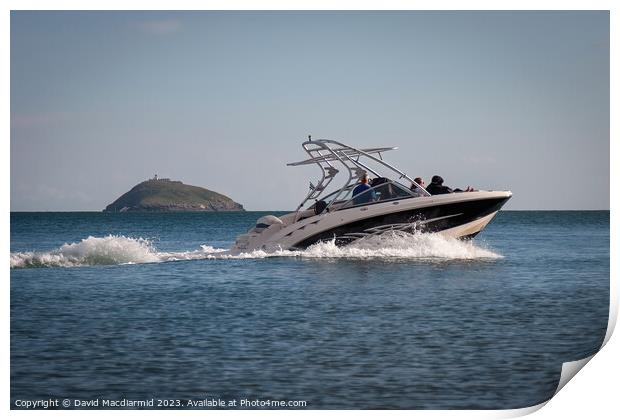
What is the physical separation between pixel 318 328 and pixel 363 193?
22.0ft

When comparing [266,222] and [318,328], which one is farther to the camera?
[266,222]

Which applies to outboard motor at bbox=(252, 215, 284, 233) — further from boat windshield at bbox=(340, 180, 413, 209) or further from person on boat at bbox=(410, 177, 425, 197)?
person on boat at bbox=(410, 177, 425, 197)

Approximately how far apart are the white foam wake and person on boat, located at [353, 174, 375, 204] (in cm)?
79

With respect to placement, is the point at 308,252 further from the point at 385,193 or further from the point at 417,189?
the point at 417,189

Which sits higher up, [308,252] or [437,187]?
[437,187]

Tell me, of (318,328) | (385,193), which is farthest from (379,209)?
(318,328)

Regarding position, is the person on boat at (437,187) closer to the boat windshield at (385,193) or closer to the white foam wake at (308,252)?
the boat windshield at (385,193)

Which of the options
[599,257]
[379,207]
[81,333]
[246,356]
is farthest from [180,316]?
[599,257]

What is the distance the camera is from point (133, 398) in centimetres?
827

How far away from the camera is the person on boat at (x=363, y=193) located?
17547 mm

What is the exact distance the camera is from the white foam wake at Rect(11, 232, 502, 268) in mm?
17875

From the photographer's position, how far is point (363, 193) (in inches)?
690

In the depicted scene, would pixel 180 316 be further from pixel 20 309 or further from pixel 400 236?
pixel 400 236

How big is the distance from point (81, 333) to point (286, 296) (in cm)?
364
